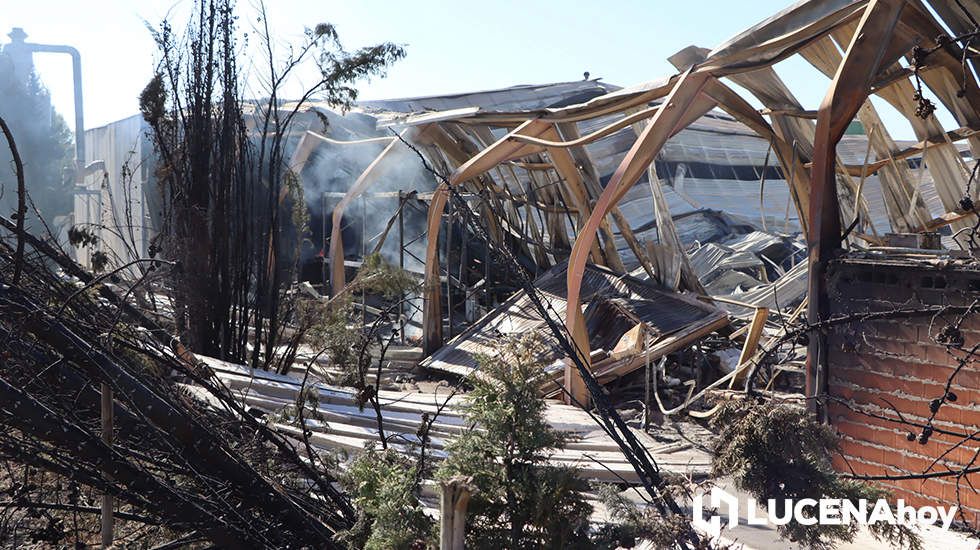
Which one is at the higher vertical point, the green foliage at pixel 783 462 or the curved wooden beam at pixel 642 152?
the curved wooden beam at pixel 642 152

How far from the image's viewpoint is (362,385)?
12.8 feet

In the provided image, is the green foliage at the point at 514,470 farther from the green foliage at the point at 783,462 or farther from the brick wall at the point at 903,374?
Answer: the brick wall at the point at 903,374

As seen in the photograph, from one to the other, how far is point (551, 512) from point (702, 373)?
23.5ft

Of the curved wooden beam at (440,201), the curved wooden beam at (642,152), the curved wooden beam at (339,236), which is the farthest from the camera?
the curved wooden beam at (339,236)

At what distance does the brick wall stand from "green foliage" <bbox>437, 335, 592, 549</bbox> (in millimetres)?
2585

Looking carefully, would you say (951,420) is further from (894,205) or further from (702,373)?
(702,373)

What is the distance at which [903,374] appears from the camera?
5.12 m

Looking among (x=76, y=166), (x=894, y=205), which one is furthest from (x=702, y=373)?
(x=76, y=166)

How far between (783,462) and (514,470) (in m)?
0.77

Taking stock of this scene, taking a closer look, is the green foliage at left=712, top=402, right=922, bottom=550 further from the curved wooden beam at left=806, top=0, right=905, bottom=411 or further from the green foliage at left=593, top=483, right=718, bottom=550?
the curved wooden beam at left=806, top=0, right=905, bottom=411

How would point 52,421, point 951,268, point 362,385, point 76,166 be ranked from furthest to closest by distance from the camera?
point 76,166 → point 951,268 → point 362,385 → point 52,421

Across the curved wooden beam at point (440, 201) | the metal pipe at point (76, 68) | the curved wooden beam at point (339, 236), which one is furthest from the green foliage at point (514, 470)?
the metal pipe at point (76, 68)

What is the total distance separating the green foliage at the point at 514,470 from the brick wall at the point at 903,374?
2585 millimetres

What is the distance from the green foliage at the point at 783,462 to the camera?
8.32ft
